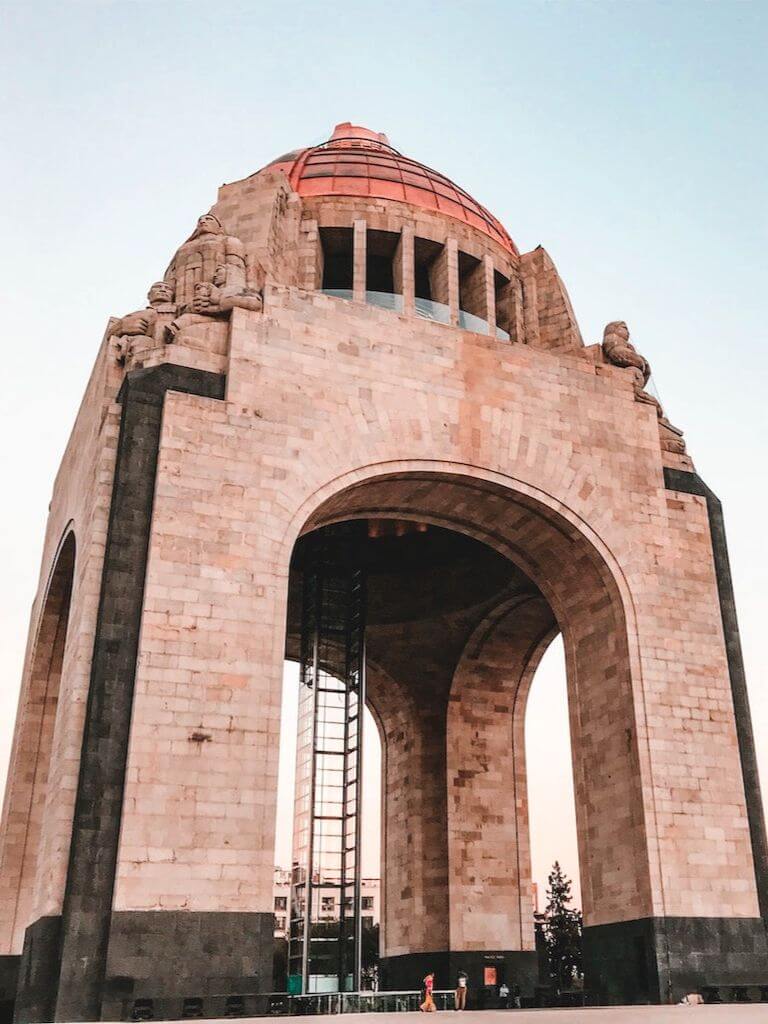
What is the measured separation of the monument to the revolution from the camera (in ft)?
39.3

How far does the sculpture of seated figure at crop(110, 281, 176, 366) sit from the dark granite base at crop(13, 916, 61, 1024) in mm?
7970

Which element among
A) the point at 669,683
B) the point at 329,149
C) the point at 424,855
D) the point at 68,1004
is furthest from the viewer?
the point at 329,149

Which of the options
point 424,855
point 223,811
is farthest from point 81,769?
point 424,855

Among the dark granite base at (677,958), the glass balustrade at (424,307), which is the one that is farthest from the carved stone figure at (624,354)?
the dark granite base at (677,958)

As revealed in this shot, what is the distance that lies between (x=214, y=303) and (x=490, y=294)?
6979mm

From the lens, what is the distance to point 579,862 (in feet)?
51.4

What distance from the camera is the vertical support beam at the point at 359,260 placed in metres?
18.9

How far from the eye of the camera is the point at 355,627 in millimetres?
19938

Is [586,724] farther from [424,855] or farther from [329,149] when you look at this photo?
[329,149]

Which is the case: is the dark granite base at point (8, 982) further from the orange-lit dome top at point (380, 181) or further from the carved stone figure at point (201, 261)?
the orange-lit dome top at point (380, 181)

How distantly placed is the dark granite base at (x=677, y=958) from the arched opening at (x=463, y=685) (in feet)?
8.94

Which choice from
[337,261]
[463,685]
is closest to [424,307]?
[337,261]

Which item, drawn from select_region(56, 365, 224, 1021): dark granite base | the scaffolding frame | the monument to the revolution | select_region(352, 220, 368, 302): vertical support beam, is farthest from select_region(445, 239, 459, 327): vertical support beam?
select_region(56, 365, 224, 1021): dark granite base

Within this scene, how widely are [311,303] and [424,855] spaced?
476 inches
